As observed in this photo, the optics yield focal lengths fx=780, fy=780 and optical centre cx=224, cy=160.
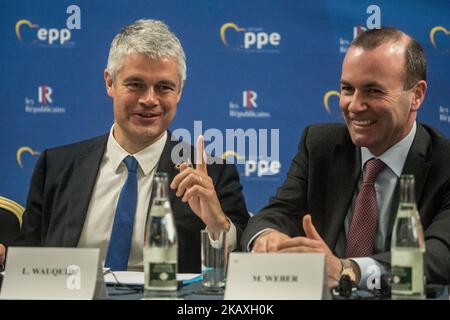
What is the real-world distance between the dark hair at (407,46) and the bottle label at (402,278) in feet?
3.95

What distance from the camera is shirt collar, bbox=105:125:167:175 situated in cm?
324

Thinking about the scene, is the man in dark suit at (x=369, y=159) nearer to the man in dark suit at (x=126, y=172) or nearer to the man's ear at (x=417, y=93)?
the man's ear at (x=417, y=93)

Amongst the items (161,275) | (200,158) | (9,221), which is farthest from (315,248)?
(9,221)

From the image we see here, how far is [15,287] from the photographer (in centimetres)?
202

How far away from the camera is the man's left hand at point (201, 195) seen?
9.09 ft

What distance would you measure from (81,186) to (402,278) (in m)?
1.64

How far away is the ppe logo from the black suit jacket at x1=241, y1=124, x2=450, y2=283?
5.60 ft

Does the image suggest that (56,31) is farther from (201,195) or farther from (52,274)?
(52,274)

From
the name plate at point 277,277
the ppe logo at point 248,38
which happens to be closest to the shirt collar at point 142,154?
the name plate at point 277,277

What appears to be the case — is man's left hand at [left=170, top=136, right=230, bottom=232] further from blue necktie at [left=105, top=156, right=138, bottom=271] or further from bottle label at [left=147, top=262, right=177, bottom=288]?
bottle label at [left=147, top=262, right=177, bottom=288]

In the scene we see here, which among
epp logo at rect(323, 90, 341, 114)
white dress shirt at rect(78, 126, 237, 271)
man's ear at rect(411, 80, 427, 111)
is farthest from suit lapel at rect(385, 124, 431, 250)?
epp logo at rect(323, 90, 341, 114)

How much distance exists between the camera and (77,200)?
3.18m
